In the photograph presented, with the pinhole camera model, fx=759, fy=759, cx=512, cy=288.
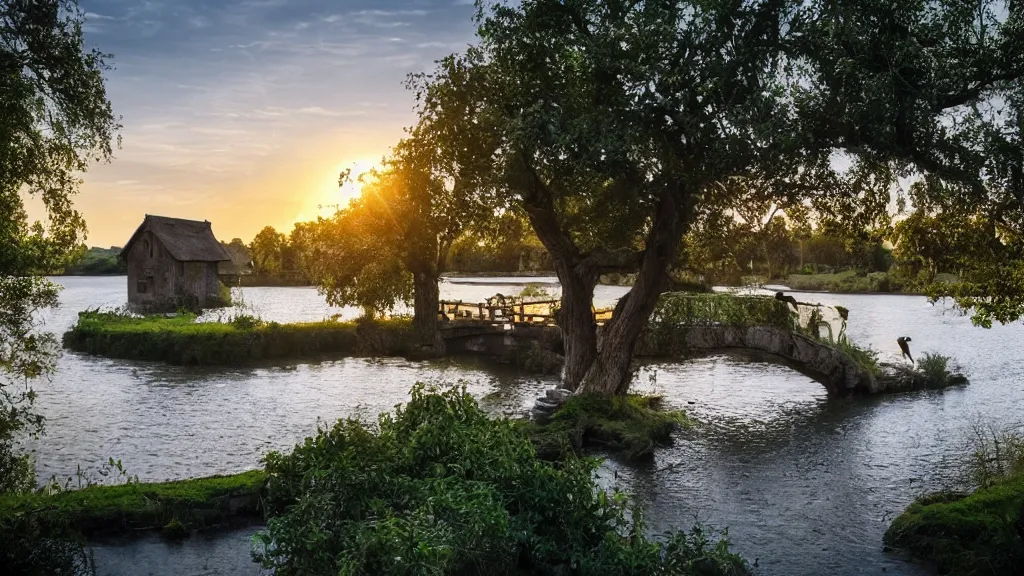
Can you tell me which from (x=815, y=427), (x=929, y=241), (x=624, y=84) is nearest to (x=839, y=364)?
(x=815, y=427)

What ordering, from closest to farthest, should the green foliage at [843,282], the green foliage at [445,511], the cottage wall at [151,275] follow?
the green foliage at [445,511], the cottage wall at [151,275], the green foliage at [843,282]

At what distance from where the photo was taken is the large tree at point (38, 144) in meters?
15.4

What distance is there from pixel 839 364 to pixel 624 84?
18.4 meters

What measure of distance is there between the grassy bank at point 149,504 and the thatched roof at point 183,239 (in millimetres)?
54745

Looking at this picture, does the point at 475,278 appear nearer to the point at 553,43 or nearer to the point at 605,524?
the point at 553,43

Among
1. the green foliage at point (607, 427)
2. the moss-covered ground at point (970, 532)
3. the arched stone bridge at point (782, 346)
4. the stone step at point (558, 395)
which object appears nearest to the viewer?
the moss-covered ground at point (970, 532)

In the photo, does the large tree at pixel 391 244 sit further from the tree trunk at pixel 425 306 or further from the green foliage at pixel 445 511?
the green foliage at pixel 445 511

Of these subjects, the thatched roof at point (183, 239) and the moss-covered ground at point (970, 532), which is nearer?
the moss-covered ground at point (970, 532)

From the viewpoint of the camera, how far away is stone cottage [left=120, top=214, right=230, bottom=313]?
67.1 m

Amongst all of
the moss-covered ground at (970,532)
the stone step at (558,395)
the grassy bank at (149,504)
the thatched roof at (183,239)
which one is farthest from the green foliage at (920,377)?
the thatched roof at (183,239)

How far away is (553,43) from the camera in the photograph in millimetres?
23641

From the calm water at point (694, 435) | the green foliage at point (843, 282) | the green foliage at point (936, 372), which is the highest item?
the green foliage at point (843, 282)

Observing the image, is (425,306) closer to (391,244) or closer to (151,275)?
(391,244)

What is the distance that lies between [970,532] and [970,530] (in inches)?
1.6
